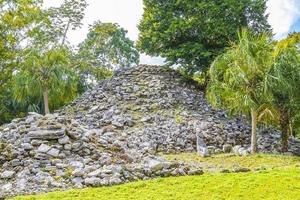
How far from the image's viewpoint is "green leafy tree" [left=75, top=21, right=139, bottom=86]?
28109mm

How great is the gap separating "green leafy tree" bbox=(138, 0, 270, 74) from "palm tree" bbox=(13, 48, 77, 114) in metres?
5.56

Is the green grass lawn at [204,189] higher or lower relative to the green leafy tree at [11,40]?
lower

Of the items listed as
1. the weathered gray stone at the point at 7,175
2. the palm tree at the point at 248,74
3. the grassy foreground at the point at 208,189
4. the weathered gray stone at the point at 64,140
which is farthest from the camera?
the palm tree at the point at 248,74

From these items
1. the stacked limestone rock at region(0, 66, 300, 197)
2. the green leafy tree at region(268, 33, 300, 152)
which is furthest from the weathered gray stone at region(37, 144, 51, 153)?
the green leafy tree at region(268, 33, 300, 152)

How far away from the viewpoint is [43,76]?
62.2ft

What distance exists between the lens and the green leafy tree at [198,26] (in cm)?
2009

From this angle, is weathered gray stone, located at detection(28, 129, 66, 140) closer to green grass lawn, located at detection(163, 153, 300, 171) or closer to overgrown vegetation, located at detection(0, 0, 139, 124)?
green grass lawn, located at detection(163, 153, 300, 171)

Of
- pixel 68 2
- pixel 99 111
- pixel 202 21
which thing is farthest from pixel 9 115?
pixel 202 21

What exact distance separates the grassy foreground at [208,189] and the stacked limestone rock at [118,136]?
60 centimetres

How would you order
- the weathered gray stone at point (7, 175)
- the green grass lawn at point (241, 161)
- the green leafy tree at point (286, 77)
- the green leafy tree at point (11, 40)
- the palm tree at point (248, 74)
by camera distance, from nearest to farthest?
the weathered gray stone at point (7, 175) < the green grass lawn at point (241, 161) < the green leafy tree at point (286, 77) < the palm tree at point (248, 74) < the green leafy tree at point (11, 40)

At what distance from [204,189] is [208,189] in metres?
0.08

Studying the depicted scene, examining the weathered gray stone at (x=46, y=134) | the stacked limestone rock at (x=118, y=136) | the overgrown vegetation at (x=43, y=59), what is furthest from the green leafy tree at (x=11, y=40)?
the weathered gray stone at (x=46, y=134)

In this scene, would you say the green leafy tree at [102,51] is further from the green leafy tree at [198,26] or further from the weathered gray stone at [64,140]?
the weathered gray stone at [64,140]

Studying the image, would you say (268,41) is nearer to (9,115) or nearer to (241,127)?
(241,127)
